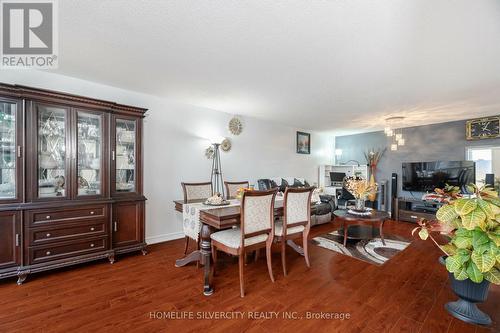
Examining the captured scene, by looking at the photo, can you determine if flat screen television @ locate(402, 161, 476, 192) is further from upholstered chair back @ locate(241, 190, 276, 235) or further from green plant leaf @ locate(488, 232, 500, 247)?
upholstered chair back @ locate(241, 190, 276, 235)

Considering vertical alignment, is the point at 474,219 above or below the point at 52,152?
below

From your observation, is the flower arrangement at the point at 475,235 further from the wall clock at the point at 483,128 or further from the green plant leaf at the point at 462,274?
the wall clock at the point at 483,128

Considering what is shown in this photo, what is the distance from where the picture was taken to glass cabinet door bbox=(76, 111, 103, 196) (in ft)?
8.84

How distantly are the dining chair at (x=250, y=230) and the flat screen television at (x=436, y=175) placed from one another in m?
4.66

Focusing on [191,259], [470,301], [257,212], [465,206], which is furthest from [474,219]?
[191,259]

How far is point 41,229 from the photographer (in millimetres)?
2365

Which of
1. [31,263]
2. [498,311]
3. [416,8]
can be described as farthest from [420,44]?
[31,263]

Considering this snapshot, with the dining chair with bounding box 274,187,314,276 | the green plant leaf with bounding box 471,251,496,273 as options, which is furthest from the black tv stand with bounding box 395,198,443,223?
the green plant leaf with bounding box 471,251,496,273

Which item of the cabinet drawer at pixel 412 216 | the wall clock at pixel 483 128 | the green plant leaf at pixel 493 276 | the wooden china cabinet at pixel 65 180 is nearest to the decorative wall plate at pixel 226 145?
the wooden china cabinet at pixel 65 180

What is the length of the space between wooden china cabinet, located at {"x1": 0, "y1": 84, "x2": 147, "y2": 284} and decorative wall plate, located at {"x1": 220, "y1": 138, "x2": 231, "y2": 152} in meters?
1.66

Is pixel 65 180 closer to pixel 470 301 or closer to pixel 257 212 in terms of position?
pixel 257 212

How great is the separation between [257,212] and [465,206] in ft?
5.38

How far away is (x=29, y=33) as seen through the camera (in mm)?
1903

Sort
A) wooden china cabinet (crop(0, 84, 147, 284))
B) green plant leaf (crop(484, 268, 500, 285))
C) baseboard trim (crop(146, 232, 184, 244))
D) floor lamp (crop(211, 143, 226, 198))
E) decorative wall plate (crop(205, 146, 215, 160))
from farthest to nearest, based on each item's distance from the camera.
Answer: floor lamp (crop(211, 143, 226, 198))
decorative wall plate (crop(205, 146, 215, 160))
baseboard trim (crop(146, 232, 184, 244))
wooden china cabinet (crop(0, 84, 147, 284))
green plant leaf (crop(484, 268, 500, 285))
